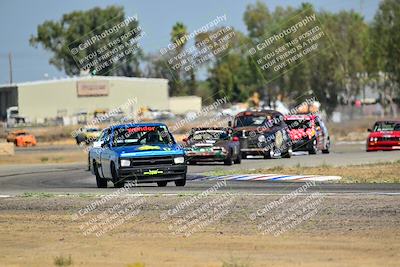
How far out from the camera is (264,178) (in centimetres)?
2788

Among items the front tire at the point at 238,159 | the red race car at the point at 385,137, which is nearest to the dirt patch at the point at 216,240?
the front tire at the point at 238,159

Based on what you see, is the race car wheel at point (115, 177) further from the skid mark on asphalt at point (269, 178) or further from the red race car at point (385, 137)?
the red race car at point (385, 137)

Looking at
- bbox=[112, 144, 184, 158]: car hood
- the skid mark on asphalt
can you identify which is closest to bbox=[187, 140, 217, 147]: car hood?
the skid mark on asphalt

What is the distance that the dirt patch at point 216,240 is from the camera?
12.9m

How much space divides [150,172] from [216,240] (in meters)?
8.92

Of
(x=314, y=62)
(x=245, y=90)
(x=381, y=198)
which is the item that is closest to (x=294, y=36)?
(x=314, y=62)

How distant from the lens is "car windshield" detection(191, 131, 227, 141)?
35.2 meters

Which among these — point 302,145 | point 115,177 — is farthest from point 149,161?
point 302,145

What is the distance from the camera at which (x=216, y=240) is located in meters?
14.8

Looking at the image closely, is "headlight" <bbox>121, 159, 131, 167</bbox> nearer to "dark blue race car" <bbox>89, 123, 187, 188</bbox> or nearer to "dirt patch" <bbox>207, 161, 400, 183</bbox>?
"dark blue race car" <bbox>89, 123, 187, 188</bbox>

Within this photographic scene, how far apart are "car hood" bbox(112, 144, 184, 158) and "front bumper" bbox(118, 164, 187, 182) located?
30cm

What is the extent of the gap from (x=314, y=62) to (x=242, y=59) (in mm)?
40654

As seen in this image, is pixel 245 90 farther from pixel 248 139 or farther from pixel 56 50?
pixel 248 139

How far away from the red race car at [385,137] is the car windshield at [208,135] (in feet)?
36.3
